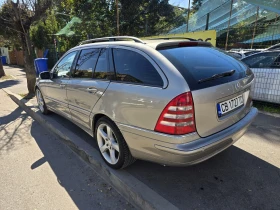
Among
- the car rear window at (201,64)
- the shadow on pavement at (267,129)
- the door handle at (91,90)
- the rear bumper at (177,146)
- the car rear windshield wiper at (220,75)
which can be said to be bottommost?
the shadow on pavement at (267,129)

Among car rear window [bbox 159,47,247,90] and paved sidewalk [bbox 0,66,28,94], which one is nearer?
car rear window [bbox 159,47,247,90]

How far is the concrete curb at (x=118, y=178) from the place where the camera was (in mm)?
2279

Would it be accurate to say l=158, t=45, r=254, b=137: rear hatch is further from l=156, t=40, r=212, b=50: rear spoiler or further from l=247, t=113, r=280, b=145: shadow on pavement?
l=247, t=113, r=280, b=145: shadow on pavement

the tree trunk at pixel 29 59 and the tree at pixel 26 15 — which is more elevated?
the tree at pixel 26 15

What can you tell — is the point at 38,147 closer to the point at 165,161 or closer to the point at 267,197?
the point at 165,161

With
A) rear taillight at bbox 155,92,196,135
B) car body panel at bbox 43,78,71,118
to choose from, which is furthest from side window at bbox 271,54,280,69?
car body panel at bbox 43,78,71,118

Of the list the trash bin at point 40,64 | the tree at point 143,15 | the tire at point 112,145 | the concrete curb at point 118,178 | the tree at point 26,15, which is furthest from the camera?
the tree at point 143,15

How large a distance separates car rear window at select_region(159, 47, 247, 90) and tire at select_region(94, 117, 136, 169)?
3.49 ft

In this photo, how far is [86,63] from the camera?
3.39 m

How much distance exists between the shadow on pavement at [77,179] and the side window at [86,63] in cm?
128

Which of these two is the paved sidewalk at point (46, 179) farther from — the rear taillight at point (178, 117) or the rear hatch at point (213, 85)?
the rear hatch at point (213, 85)

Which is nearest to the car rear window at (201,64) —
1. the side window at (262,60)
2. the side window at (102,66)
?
the side window at (102,66)

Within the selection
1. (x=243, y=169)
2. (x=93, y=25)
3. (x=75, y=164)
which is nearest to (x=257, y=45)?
(x=93, y=25)

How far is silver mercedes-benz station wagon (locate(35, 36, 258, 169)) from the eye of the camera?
6.94 feet
